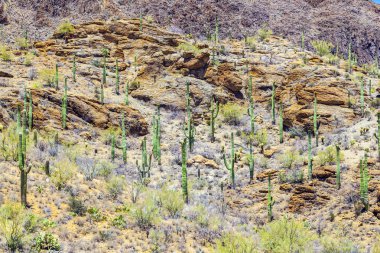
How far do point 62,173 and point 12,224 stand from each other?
248 inches

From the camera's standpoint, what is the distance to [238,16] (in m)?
63.4

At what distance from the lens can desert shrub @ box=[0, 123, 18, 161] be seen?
20.6m

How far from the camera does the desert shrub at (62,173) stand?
754 inches

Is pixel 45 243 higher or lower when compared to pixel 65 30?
lower

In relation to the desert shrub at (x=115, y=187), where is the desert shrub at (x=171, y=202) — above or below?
below

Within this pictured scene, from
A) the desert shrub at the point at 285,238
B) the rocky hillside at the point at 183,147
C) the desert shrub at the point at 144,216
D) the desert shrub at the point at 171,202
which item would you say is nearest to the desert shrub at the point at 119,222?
the rocky hillside at the point at 183,147

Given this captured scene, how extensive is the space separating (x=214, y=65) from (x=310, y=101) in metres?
10.6

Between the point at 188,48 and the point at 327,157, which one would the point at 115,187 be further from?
the point at 188,48

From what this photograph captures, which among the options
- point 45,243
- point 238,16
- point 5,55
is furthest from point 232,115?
point 238,16

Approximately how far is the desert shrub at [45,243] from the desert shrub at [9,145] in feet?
26.2

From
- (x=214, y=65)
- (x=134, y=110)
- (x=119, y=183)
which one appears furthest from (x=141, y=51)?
(x=119, y=183)

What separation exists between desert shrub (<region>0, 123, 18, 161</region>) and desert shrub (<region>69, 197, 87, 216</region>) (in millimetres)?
5171

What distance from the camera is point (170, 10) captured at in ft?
198

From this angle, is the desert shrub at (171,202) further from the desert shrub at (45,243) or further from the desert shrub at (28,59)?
the desert shrub at (28,59)
